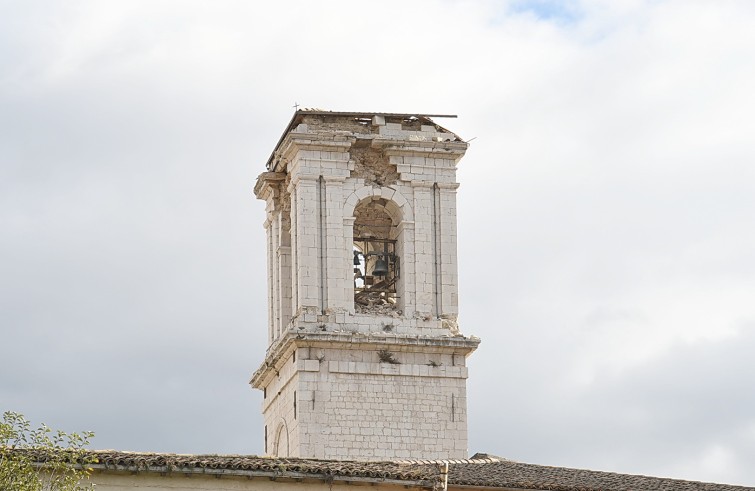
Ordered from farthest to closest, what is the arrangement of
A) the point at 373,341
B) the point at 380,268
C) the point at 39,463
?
the point at 380,268, the point at 373,341, the point at 39,463

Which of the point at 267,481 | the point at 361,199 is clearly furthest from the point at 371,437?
the point at 267,481

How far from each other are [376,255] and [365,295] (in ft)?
2.98

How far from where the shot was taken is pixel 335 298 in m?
55.1

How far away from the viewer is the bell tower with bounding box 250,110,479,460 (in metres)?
54.4

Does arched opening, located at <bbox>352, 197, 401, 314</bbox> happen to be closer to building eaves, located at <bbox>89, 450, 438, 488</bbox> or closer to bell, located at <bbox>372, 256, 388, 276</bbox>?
bell, located at <bbox>372, 256, 388, 276</bbox>

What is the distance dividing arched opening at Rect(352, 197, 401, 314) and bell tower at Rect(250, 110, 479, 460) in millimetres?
37

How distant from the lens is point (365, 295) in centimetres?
5638

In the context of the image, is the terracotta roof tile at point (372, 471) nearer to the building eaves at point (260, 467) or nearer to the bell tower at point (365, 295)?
the building eaves at point (260, 467)

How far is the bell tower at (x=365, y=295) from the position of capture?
54.4 m

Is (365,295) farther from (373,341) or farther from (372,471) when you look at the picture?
(372,471)

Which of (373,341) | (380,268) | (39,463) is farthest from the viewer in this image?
(380,268)

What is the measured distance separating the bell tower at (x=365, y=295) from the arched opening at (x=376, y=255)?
37mm

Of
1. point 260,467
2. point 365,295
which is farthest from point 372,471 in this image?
point 365,295

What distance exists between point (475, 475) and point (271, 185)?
694 inches
